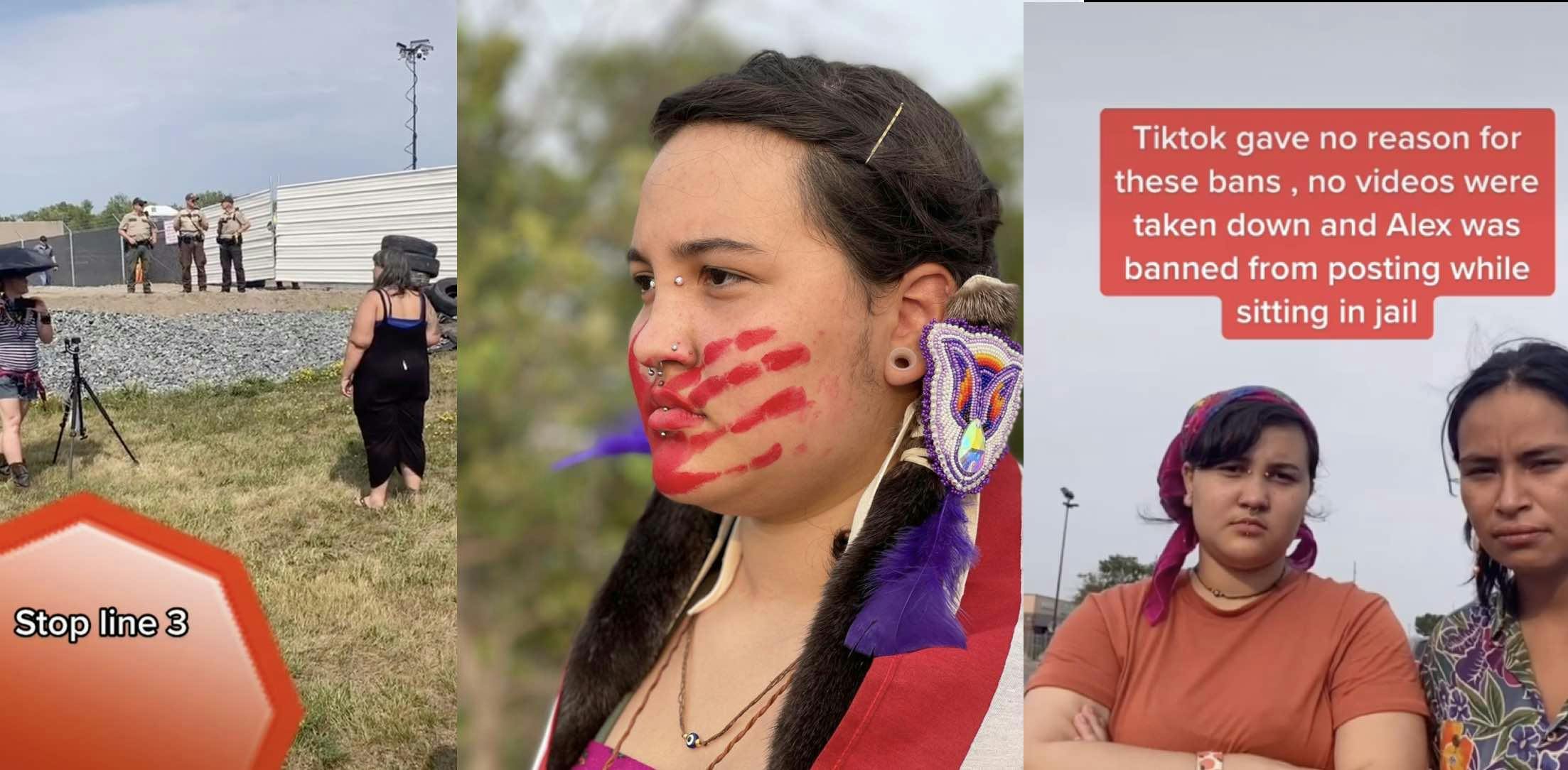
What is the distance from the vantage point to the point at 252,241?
123 inches

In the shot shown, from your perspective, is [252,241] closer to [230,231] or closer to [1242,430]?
[230,231]

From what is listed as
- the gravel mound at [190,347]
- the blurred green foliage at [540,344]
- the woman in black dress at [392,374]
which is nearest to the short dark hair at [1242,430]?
the blurred green foliage at [540,344]

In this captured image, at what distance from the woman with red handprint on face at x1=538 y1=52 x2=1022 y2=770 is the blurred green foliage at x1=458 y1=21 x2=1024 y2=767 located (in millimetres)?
808

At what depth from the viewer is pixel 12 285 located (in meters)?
3.12

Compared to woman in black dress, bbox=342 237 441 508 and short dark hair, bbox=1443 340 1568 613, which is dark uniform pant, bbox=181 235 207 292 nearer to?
woman in black dress, bbox=342 237 441 508

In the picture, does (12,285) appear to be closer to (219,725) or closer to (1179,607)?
(219,725)

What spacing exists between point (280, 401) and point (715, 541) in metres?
1.70

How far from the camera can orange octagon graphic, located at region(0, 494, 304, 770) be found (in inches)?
115

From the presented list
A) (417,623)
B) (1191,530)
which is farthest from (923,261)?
(417,623)

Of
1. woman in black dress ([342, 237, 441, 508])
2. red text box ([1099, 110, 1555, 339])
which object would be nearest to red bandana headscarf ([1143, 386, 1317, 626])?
red text box ([1099, 110, 1555, 339])

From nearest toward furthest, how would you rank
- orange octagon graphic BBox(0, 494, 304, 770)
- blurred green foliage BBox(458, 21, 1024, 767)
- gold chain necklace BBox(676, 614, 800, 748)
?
gold chain necklace BBox(676, 614, 800, 748) < blurred green foliage BBox(458, 21, 1024, 767) < orange octagon graphic BBox(0, 494, 304, 770)

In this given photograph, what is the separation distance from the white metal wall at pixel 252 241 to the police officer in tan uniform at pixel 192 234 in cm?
1

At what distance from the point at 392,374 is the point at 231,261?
537mm

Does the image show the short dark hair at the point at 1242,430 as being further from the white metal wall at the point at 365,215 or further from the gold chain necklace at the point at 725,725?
the white metal wall at the point at 365,215
